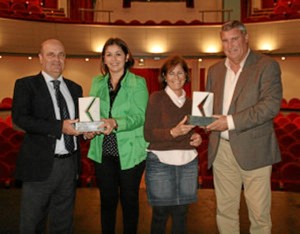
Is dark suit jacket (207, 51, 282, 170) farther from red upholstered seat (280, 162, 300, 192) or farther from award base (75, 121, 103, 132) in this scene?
red upholstered seat (280, 162, 300, 192)

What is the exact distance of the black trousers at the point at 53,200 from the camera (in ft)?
9.07

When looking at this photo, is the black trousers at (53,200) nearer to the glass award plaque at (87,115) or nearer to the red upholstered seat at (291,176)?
the glass award plaque at (87,115)

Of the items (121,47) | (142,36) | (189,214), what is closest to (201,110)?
(121,47)

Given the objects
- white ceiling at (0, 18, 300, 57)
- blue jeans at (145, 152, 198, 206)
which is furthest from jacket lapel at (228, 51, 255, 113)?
white ceiling at (0, 18, 300, 57)

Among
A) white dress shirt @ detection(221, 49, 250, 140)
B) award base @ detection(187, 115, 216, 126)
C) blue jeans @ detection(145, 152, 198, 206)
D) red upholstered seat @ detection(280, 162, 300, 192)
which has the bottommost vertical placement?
red upholstered seat @ detection(280, 162, 300, 192)

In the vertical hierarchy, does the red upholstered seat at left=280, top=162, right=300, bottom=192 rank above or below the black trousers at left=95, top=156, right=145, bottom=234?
below

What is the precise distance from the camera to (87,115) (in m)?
2.69

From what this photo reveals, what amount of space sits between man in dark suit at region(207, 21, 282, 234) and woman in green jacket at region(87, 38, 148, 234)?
56 cm

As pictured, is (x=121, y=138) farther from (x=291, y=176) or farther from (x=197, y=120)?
(x=291, y=176)

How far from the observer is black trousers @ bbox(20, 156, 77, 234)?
2.77 metres

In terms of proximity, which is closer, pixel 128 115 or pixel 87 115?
pixel 87 115

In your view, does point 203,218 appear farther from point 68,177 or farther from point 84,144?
point 84,144

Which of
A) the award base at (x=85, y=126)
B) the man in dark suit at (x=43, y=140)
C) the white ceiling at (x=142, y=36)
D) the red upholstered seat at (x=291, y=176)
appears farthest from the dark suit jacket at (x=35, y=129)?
the white ceiling at (x=142, y=36)

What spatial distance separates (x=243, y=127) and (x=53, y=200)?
1.48 m
